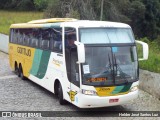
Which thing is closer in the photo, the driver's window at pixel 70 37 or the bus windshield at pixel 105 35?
the bus windshield at pixel 105 35

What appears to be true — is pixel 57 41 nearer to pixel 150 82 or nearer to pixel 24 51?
pixel 150 82

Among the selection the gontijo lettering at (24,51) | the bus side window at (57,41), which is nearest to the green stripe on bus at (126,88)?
the bus side window at (57,41)

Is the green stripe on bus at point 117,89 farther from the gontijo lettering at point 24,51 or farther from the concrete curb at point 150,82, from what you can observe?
the gontijo lettering at point 24,51

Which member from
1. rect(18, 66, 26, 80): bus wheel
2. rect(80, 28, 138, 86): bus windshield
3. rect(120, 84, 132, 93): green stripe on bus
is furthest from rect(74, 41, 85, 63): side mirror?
rect(18, 66, 26, 80): bus wheel

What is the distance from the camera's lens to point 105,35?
34.3 feet

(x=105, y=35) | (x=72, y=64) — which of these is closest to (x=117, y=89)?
(x=72, y=64)

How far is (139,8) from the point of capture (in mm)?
59812

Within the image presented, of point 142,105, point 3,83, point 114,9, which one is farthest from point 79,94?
point 114,9

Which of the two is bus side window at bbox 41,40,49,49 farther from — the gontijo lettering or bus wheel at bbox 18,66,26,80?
bus wheel at bbox 18,66,26,80

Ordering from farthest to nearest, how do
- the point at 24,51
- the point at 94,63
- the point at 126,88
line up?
the point at 24,51 → the point at 126,88 → the point at 94,63

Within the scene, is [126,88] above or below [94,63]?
below

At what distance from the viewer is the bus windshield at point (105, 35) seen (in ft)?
33.6

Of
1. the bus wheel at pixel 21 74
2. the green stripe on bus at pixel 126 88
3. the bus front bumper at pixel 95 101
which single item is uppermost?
the green stripe on bus at pixel 126 88

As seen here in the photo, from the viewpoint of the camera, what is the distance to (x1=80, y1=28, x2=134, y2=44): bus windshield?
10234 millimetres
